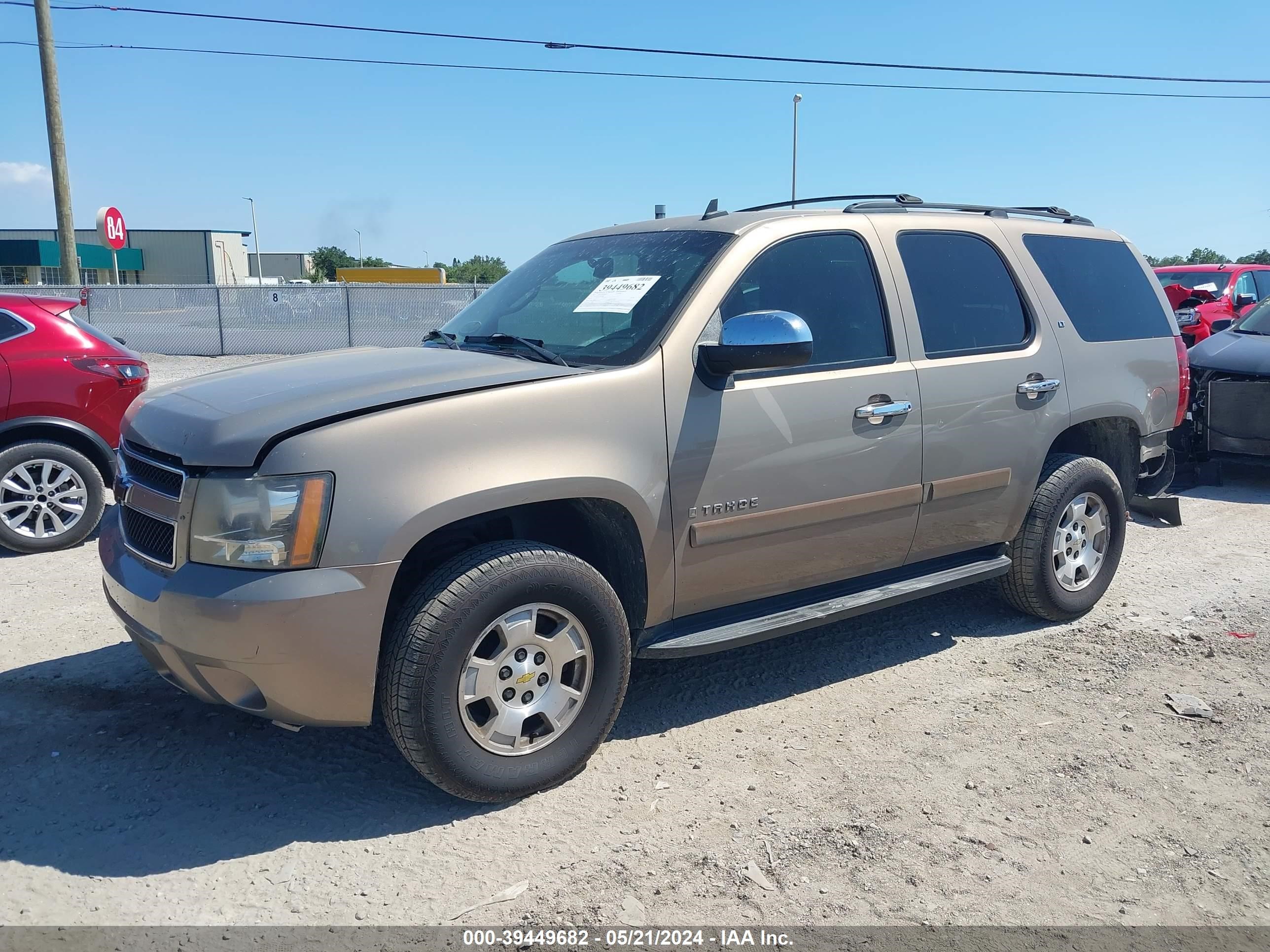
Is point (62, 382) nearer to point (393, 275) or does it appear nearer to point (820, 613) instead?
point (820, 613)

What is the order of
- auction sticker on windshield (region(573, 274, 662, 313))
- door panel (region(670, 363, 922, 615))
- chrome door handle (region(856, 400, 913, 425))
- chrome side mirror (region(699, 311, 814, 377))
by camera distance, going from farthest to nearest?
1. chrome door handle (region(856, 400, 913, 425))
2. auction sticker on windshield (region(573, 274, 662, 313))
3. door panel (region(670, 363, 922, 615))
4. chrome side mirror (region(699, 311, 814, 377))

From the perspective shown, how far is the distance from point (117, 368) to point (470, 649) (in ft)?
15.7

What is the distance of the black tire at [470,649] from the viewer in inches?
122

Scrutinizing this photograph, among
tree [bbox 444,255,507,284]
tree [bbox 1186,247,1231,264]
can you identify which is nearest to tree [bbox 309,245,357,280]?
tree [bbox 444,255,507,284]

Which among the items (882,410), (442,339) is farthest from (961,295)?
(442,339)

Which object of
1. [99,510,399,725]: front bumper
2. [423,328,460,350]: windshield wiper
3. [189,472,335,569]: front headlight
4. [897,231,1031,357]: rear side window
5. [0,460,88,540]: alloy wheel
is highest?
[897,231,1031,357]: rear side window

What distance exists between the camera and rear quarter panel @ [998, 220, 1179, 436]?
494 centimetres

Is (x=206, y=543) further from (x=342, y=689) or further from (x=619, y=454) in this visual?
(x=619, y=454)

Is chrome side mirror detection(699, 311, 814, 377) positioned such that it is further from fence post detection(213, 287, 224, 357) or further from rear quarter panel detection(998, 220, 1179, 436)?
fence post detection(213, 287, 224, 357)

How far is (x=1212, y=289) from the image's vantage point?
1451 centimetres

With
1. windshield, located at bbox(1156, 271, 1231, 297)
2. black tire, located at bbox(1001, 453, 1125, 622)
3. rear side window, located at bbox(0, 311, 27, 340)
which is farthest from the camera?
windshield, located at bbox(1156, 271, 1231, 297)

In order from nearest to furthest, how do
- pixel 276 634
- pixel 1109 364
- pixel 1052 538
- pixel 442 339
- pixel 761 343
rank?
1. pixel 276 634
2. pixel 761 343
3. pixel 442 339
4. pixel 1052 538
5. pixel 1109 364

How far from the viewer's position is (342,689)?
3.10m

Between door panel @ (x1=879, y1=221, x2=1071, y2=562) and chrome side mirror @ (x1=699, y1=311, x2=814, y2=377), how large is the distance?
2.97 feet
